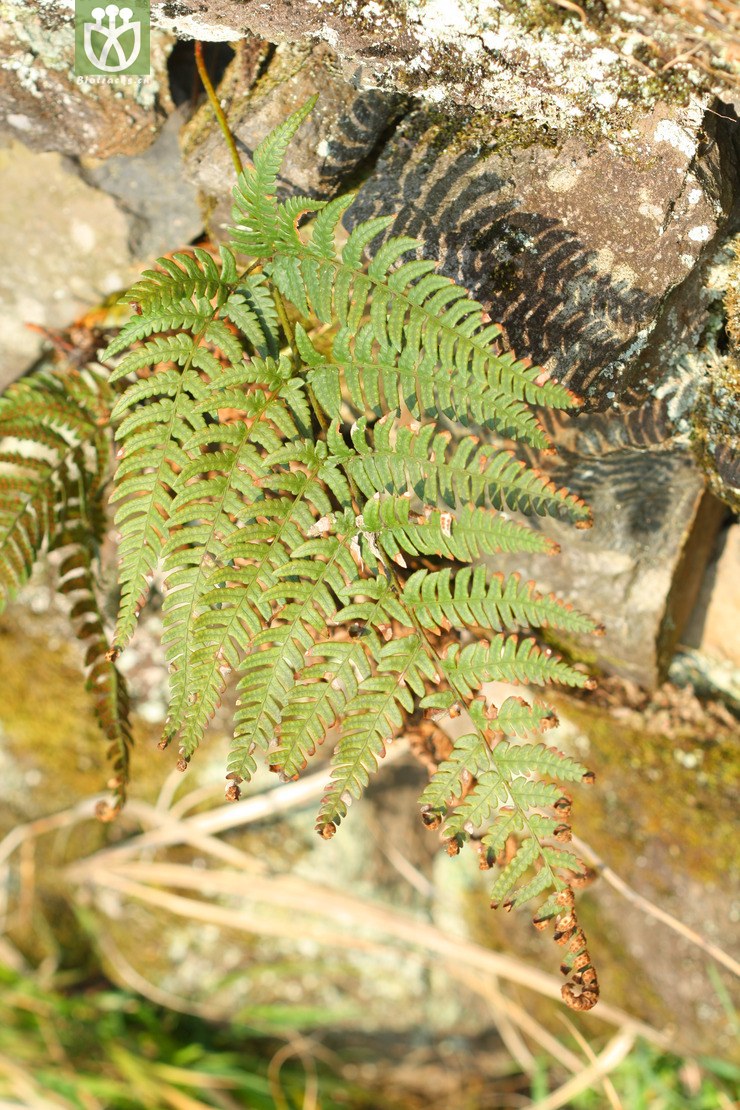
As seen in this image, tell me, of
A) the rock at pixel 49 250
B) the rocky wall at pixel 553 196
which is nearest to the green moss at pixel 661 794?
Result: the rocky wall at pixel 553 196

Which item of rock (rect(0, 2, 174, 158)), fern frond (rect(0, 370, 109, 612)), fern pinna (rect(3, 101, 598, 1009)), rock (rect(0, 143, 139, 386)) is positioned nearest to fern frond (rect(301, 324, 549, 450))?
fern pinna (rect(3, 101, 598, 1009))

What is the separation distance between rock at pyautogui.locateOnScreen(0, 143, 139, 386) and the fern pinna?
1.01 m

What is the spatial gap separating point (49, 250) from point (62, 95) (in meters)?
0.55

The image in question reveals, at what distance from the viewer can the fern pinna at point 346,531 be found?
180 cm

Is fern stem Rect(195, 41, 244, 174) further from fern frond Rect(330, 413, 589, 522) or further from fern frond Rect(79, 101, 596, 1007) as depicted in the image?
fern frond Rect(330, 413, 589, 522)

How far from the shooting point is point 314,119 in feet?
7.22

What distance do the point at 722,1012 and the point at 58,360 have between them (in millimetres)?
3399

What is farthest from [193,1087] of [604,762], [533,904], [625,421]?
[625,421]

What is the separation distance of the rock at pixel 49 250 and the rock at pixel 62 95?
0.14 metres

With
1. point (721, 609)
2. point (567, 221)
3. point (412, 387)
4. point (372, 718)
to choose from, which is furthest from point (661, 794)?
point (567, 221)

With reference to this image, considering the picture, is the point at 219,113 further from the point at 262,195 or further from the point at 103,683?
the point at 103,683

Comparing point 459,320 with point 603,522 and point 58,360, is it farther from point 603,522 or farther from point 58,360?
point 58,360

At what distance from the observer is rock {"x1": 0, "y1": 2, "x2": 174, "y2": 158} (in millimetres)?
2268

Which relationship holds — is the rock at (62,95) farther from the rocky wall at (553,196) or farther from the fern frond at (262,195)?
the fern frond at (262,195)
